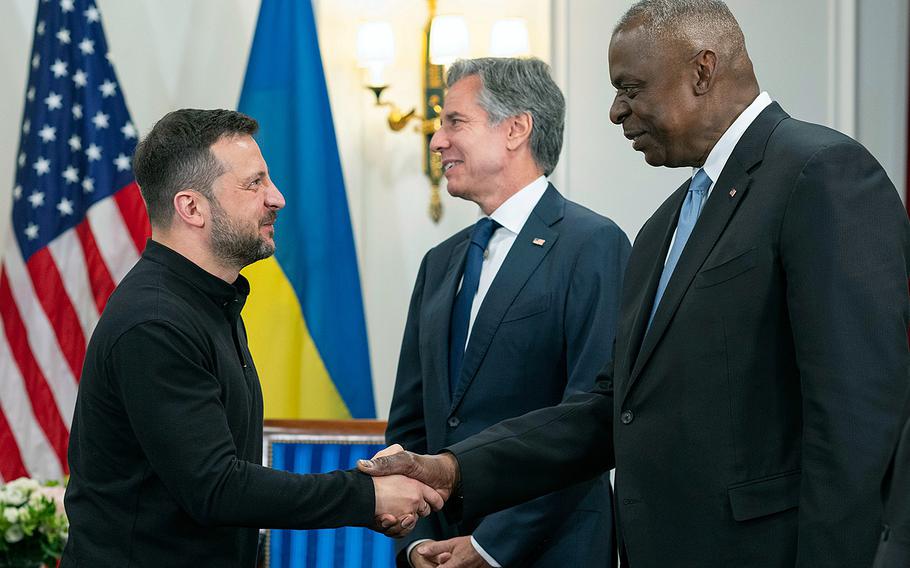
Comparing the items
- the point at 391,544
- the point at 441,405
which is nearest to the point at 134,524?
the point at 441,405

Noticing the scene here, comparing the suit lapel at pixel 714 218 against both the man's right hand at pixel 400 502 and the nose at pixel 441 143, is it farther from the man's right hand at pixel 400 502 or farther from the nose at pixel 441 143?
the nose at pixel 441 143

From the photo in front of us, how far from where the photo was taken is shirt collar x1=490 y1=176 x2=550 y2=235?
10.1ft

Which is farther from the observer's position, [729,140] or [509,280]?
[509,280]

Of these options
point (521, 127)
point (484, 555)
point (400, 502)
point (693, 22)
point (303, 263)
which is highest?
point (693, 22)

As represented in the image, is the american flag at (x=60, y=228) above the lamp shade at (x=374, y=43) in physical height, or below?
below

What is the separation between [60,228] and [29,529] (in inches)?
60.6

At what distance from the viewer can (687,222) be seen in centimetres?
226

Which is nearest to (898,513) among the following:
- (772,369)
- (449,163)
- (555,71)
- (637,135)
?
(772,369)

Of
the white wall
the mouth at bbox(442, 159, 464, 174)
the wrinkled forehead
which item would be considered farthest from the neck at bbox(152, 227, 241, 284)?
the white wall

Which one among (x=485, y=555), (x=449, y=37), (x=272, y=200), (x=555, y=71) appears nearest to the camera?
(x=272, y=200)

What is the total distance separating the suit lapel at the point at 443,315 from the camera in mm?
2953

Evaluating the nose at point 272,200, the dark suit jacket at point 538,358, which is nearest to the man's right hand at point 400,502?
the dark suit jacket at point 538,358

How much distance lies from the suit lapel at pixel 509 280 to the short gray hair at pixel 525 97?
19 centimetres

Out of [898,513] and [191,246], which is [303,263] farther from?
[898,513]
